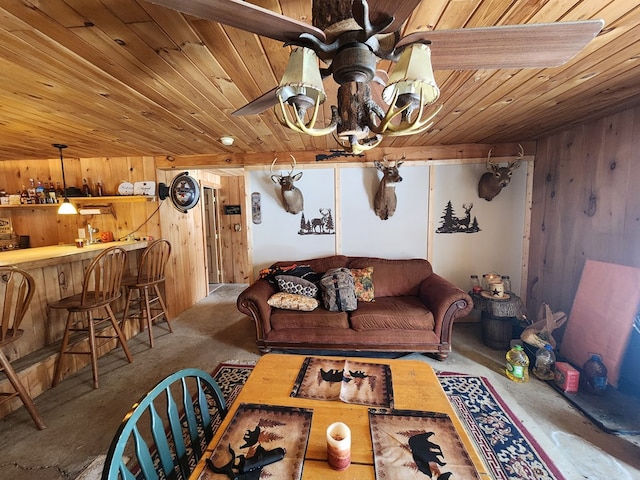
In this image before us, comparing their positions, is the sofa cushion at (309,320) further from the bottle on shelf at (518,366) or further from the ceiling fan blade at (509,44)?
the ceiling fan blade at (509,44)

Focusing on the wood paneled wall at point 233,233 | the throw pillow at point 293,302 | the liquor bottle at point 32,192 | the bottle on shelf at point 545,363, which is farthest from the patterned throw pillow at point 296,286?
the liquor bottle at point 32,192

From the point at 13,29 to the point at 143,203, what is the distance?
2924mm

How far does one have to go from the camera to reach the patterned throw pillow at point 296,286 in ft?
9.81

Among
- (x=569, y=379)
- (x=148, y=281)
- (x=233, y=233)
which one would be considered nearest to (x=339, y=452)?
(x=569, y=379)

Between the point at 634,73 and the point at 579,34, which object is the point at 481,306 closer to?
the point at 634,73

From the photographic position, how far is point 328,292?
9.57ft

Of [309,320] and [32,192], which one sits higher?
[32,192]

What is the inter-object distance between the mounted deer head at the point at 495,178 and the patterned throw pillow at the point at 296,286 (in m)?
2.45

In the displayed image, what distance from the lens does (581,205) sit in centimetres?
272

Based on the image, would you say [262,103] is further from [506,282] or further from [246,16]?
[506,282]

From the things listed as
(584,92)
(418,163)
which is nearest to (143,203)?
(418,163)

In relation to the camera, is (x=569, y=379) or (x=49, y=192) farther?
(x=49, y=192)

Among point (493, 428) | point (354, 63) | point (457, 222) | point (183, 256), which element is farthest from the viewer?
point (183, 256)

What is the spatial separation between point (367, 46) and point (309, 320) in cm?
243
